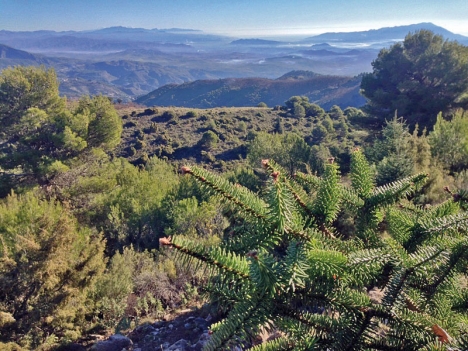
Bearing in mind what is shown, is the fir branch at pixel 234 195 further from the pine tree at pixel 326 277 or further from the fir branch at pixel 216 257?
the fir branch at pixel 216 257

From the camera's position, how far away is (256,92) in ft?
440

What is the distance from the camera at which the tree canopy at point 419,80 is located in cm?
2122

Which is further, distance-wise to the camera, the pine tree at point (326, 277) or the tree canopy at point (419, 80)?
the tree canopy at point (419, 80)

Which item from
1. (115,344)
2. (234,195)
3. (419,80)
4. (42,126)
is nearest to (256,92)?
(419,80)

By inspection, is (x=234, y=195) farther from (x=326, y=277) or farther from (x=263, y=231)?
(x=326, y=277)

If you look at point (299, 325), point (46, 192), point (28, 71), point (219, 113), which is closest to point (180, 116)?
point (219, 113)

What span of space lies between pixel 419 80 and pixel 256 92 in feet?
374

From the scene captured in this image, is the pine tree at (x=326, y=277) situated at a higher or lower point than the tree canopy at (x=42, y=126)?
higher

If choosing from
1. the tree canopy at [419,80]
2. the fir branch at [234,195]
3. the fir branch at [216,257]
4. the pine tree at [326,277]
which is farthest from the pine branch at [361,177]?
the tree canopy at [419,80]

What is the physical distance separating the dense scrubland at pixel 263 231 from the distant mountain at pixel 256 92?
306 feet

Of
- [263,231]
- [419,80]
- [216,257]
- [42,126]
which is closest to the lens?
[216,257]

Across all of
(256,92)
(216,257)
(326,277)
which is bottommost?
(256,92)

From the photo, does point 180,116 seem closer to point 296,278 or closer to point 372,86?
point 372,86

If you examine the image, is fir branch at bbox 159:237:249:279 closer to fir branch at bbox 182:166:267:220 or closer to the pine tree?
the pine tree
